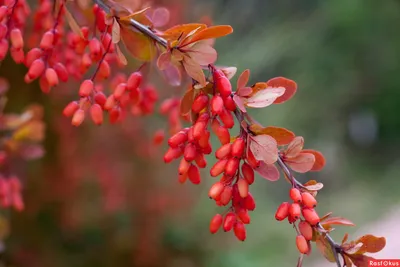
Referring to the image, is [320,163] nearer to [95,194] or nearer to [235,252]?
[95,194]

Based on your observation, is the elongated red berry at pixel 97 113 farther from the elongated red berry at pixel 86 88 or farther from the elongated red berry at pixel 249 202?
the elongated red berry at pixel 249 202

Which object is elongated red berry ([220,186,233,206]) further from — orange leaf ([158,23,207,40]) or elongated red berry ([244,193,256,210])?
orange leaf ([158,23,207,40])

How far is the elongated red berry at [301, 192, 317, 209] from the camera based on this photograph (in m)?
0.56

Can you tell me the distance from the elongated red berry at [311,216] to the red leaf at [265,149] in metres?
0.08

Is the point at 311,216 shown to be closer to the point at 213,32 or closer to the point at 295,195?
the point at 295,195

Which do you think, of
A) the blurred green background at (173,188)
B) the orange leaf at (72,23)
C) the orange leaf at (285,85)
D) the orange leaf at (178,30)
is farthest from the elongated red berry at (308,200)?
the blurred green background at (173,188)

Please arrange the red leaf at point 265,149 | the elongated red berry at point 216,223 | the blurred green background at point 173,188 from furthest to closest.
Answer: the blurred green background at point 173,188 < the elongated red berry at point 216,223 < the red leaf at point 265,149

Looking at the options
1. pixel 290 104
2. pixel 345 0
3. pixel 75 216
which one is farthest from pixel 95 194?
pixel 345 0

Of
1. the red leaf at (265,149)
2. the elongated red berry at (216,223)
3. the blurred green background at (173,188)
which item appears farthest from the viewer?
the blurred green background at (173,188)

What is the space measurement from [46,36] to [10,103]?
3.86 feet

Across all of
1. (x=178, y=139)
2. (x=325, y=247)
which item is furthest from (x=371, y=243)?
(x=178, y=139)

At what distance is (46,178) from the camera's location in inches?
77.0

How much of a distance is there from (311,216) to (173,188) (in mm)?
1694

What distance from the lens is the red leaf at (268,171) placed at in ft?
1.91
